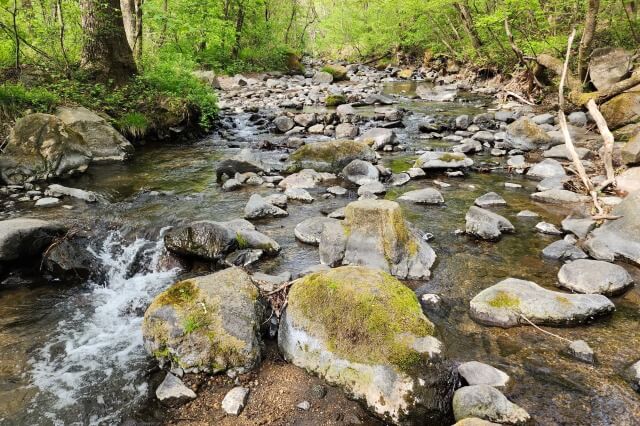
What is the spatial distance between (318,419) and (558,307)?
2399 millimetres

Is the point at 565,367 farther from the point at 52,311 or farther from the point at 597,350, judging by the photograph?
the point at 52,311

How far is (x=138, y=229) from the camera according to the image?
6000 mm

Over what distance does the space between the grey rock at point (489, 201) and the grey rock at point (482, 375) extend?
161 inches

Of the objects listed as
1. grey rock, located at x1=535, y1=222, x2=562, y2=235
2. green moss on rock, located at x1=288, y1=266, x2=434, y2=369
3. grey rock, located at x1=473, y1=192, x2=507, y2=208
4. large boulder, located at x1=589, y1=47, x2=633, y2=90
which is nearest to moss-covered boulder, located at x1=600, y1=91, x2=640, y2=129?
large boulder, located at x1=589, y1=47, x2=633, y2=90

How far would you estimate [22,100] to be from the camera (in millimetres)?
8828

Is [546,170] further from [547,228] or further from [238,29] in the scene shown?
[238,29]

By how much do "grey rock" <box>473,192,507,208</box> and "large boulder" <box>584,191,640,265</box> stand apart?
64.5 inches

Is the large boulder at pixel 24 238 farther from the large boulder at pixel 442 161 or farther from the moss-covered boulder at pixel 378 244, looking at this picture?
the large boulder at pixel 442 161

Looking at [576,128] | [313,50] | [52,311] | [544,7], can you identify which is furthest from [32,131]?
[313,50]

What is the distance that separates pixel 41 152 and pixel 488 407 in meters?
8.50

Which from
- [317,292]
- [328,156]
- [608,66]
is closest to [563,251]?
[317,292]

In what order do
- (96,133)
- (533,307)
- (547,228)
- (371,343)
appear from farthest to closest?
A: 1. (96,133)
2. (547,228)
3. (533,307)
4. (371,343)

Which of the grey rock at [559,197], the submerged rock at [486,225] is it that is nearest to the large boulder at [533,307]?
the submerged rock at [486,225]

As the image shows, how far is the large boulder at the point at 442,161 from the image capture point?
8.62 metres
